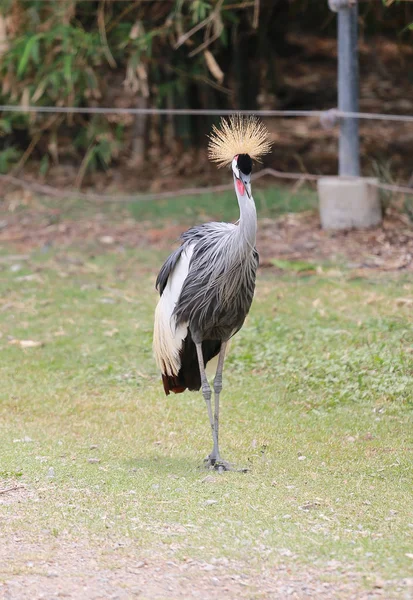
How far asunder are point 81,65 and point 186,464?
271 inches

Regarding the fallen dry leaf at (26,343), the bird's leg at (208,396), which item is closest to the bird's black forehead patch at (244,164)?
the bird's leg at (208,396)

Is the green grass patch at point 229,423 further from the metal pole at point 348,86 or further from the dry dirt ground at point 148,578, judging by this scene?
the metal pole at point 348,86

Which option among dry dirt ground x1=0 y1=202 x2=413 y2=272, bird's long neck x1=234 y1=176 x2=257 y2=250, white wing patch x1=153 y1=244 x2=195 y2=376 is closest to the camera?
bird's long neck x1=234 y1=176 x2=257 y2=250

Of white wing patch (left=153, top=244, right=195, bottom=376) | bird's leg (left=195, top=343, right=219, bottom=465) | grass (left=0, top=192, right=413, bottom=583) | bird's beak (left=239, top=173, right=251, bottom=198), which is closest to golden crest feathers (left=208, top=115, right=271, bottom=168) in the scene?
bird's beak (left=239, top=173, right=251, bottom=198)

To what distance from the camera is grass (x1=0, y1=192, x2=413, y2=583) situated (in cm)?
424

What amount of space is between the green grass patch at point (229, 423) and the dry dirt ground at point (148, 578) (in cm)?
10

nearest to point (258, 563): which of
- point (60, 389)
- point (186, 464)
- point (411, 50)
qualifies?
point (186, 464)

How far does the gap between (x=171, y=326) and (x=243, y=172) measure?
948 millimetres

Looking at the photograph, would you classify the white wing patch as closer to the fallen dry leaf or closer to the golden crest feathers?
the golden crest feathers

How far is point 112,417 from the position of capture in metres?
6.04

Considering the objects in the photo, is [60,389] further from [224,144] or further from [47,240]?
[47,240]

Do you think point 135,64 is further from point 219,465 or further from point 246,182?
point 219,465

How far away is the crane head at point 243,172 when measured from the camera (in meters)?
4.80

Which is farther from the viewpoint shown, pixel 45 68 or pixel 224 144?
pixel 45 68
